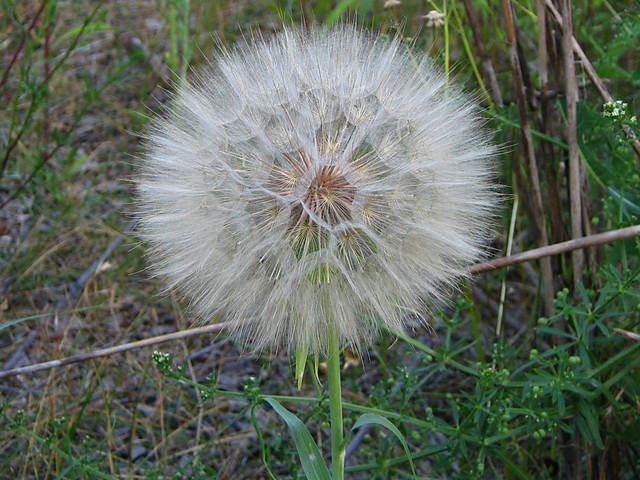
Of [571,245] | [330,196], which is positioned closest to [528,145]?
[571,245]

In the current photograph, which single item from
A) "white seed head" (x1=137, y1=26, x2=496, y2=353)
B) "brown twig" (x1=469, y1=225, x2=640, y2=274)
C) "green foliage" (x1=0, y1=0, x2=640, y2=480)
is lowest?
"green foliage" (x1=0, y1=0, x2=640, y2=480)

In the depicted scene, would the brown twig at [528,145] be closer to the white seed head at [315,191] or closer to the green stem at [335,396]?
the white seed head at [315,191]

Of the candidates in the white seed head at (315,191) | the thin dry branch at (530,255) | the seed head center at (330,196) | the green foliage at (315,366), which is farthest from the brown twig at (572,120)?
the seed head center at (330,196)

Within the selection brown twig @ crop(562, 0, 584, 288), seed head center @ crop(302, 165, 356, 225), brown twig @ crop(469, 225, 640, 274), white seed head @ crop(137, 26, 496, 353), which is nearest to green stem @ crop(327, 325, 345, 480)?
white seed head @ crop(137, 26, 496, 353)

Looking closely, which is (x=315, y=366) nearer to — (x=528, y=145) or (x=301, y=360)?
(x=301, y=360)

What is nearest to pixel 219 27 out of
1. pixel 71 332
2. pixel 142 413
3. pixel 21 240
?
pixel 21 240

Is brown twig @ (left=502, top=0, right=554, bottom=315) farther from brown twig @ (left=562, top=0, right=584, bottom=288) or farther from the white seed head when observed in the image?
the white seed head
